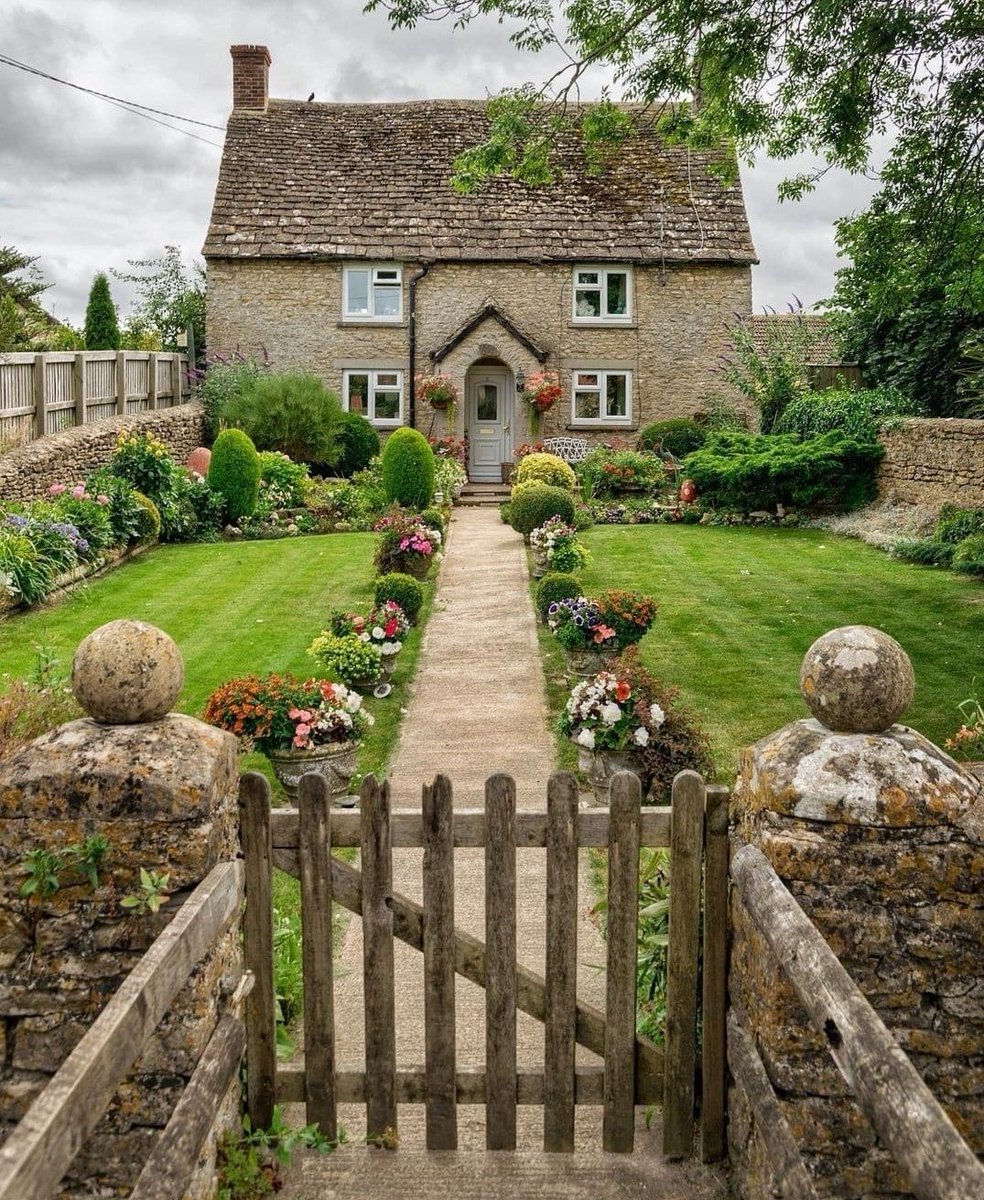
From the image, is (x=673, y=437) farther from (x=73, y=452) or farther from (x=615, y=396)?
(x=73, y=452)

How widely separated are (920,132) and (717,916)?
1049 centimetres

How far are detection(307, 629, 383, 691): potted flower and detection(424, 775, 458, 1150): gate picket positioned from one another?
6.74m

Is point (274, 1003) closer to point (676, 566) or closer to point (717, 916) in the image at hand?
point (717, 916)

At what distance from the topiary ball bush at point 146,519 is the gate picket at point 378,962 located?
15766mm

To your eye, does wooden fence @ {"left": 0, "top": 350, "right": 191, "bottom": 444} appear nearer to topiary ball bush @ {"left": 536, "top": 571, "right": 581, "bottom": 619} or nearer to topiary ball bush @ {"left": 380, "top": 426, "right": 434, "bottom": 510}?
topiary ball bush @ {"left": 380, "top": 426, "right": 434, "bottom": 510}

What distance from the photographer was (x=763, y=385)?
26.7 meters

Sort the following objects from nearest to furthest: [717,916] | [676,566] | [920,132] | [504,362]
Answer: [717,916], [920,132], [676,566], [504,362]

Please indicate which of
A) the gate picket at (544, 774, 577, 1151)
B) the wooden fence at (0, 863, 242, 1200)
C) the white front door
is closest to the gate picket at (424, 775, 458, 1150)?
the gate picket at (544, 774, 577, 1151)

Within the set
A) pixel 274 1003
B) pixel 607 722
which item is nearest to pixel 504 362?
pixel 607 722

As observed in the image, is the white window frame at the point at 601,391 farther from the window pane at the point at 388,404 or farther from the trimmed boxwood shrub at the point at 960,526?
the trimmed boxwood shrub at the point at 960,526

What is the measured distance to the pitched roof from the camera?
2873 cm

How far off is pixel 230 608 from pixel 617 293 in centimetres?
1776

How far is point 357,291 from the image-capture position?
2891 cm

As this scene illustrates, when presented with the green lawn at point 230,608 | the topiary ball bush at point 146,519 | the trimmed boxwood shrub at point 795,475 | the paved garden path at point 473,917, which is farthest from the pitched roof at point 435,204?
the paved garden path at point 473,917
